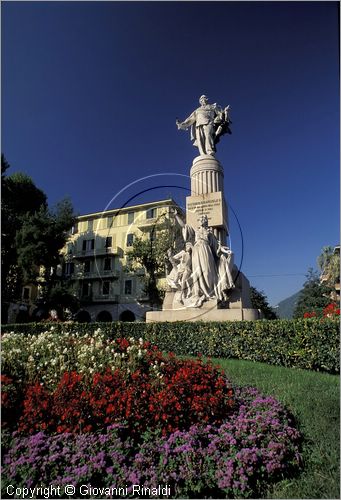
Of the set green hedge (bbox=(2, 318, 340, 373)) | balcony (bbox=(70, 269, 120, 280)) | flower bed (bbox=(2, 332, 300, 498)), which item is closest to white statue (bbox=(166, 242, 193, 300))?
green hedge (bbox=(2, 318, 340, 373))

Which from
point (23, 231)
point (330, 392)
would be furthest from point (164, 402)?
point (23, 231)

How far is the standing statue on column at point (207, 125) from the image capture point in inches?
667

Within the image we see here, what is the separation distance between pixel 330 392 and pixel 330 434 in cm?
182

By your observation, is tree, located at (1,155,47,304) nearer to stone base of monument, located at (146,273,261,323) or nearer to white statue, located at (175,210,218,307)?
stone base of monument, located at (146,273,261,323)

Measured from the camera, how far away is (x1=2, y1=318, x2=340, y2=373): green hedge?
27.9 feet

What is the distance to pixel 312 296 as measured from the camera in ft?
136

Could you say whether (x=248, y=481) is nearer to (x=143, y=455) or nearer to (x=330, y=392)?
(x=143, y=455)

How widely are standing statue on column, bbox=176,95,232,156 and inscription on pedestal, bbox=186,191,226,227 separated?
2867 millimetres

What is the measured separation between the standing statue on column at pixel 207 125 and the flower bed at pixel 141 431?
43.2ft

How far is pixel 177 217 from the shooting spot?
15414 millimetres

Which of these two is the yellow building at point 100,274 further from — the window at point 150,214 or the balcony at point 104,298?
the window at point 150,214

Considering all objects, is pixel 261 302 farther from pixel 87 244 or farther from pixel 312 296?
pixel 87 244

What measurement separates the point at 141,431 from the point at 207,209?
1151 centimetres

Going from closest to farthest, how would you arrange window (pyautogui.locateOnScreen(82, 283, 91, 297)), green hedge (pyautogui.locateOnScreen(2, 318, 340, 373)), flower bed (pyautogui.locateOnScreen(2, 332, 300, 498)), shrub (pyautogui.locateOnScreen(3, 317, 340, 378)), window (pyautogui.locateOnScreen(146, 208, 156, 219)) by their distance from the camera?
flower bed (pyautogui.locateOnScreen(2, 332, 300, 498)) → shrub (pyautogui.locateOnScreen(3, 317, 340, 378)) → green hedge (pyautogui.locateOnScreen(2, 318, 340, 373)) → window (pyautogui.locateOnScreen(146, 208, 156, 219)) → window (pyautogui.locateOnScreen(82, 283, 91, 297))
